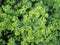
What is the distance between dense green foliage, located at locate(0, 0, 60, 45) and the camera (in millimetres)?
2674

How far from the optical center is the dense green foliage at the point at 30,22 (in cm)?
267

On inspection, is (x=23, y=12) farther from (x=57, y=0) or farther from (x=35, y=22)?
(x=57, y=0)

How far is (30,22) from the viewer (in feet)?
8.87

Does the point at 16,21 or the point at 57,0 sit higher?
the point at 57,0

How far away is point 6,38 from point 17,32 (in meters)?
0.30

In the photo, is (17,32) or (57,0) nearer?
(17,32)

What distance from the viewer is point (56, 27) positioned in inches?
108

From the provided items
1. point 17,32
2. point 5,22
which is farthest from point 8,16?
point 17,32

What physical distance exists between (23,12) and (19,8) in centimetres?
16

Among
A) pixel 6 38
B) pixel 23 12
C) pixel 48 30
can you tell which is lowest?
pixel 6 38

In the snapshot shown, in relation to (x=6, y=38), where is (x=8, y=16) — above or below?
above

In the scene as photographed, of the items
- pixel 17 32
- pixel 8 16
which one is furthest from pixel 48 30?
pixel 8 16

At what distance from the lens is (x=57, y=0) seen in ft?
9.49

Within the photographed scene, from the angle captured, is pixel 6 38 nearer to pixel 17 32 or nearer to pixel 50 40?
pixel 17 32
